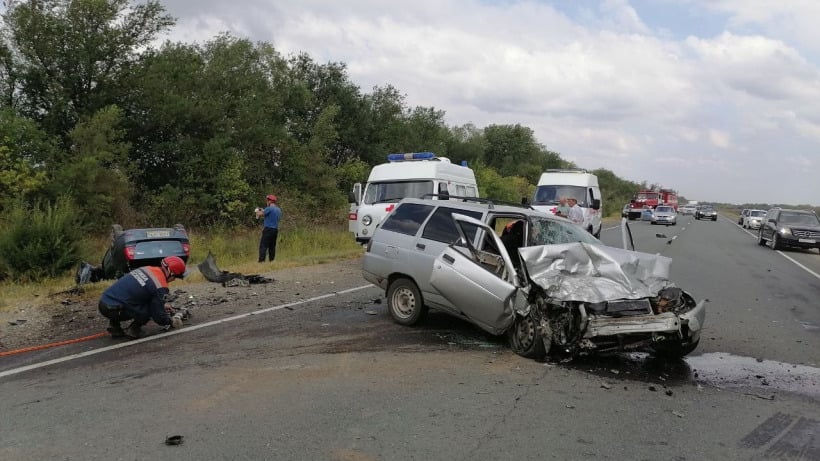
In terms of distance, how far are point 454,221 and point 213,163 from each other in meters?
19.0

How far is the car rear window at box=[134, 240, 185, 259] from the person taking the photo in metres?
9.70

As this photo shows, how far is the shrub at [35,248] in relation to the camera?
1151cm

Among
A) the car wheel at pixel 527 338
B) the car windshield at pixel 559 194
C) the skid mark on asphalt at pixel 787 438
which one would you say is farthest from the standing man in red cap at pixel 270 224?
the skid mark on asphalt at pixel 787 438

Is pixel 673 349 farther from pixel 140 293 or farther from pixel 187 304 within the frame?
pixel 187 304

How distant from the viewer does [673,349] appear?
20.9ft

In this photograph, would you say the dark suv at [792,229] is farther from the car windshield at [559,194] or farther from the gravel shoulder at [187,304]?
the gravel shoulder at [187,304]

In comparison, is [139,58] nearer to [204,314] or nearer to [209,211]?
[209,211]

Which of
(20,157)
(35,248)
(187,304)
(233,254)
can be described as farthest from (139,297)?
(20,157)

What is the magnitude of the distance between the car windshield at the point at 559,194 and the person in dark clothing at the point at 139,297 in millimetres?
15626

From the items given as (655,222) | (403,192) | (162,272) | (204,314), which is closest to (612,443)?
(162,272)

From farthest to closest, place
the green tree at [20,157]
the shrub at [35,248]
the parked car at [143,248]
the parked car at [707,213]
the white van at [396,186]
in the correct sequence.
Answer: the parked car at [707,213], the green tree at [20,157], the white van at [396,186], the shrub at [35,248], the parked car at [143,248]

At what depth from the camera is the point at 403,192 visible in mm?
15797

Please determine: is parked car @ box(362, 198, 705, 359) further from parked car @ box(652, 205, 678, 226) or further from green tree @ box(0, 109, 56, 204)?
parked car @ box(652, 205, 678, 226)

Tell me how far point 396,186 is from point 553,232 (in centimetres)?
884
